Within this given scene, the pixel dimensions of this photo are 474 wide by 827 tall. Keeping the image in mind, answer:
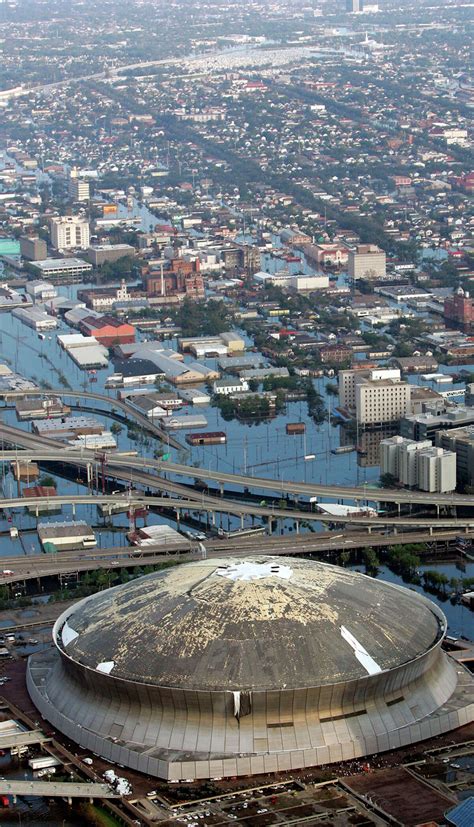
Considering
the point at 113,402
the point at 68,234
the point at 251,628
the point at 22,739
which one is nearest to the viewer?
the point at 22,739

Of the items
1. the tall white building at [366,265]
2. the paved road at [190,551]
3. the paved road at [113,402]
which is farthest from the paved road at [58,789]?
the tall white building at [366,265]

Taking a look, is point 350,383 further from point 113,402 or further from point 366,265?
point 366,265

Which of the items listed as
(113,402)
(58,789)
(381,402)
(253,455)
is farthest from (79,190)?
(58,789)

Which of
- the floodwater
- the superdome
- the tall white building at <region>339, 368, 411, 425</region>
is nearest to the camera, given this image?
the superdome

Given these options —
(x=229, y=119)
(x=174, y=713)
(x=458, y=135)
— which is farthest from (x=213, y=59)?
(x=174, y=713)

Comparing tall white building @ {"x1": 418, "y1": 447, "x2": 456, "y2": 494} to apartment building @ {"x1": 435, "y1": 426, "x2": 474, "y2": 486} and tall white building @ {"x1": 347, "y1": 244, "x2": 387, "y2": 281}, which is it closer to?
apartment building @ {"x1": 435, "y1": 426, "x2": 474, "y2": 486}

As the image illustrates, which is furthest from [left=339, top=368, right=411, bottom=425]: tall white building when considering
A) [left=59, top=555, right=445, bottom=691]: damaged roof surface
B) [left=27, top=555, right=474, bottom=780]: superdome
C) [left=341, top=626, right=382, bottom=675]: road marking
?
[left=341, top=626, right=382, bottom=675]: road marking
